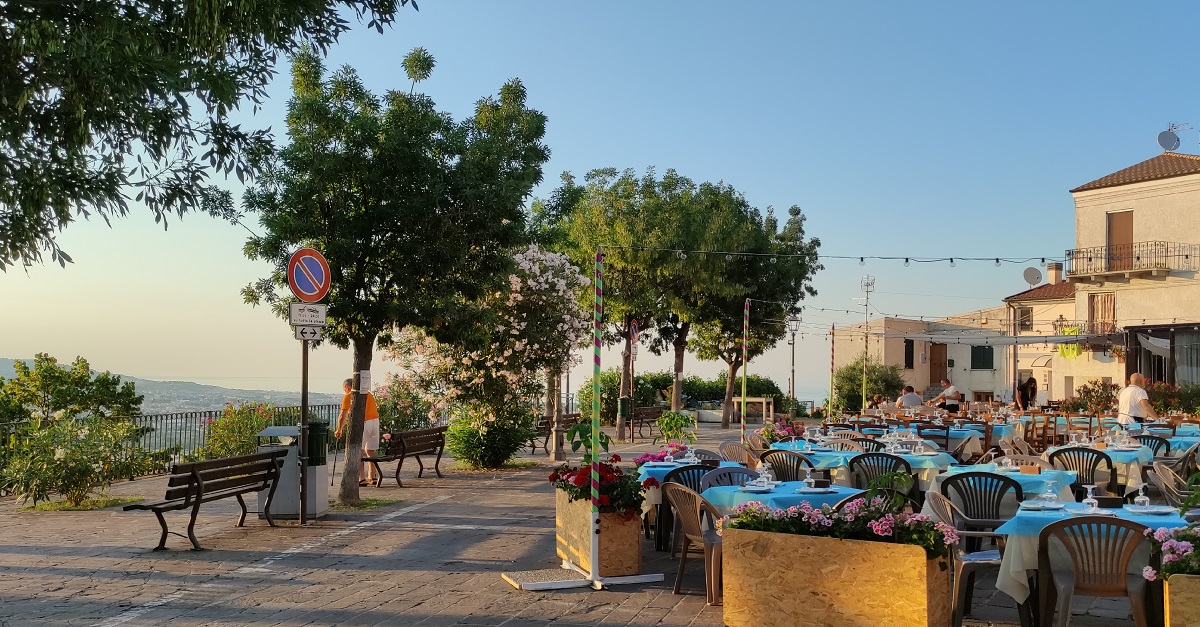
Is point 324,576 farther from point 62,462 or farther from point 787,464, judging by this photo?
point 62,462

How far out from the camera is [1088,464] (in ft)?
41.1

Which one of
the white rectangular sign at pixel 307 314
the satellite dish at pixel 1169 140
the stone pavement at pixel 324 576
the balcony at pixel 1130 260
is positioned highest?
the satellite dish at pixel 1169 140

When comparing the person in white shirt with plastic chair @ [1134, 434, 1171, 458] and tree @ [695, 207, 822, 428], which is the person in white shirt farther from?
tree @ [695, 207, 822, 428]

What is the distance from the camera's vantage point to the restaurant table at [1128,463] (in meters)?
12.6

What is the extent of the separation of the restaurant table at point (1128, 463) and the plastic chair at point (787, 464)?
3.31 meters

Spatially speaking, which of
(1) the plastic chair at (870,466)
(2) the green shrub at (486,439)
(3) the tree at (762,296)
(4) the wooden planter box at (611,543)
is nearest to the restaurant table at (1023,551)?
(4) the wooden planter box at (611,543)

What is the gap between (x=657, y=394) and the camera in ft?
133

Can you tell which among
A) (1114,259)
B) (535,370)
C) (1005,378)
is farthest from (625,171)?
(1005,378)

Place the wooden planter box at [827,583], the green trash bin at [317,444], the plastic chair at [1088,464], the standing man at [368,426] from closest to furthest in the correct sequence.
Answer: the wooden planter box at [827,583] → the green trash bin at [317,444] → the plastic chair at [1088,464] → the standing man at [368,426]

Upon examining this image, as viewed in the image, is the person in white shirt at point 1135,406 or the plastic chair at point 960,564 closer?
the plastic chair at point 960,564

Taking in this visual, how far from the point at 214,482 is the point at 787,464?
615cm

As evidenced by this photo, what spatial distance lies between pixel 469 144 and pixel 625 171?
62.6 feet

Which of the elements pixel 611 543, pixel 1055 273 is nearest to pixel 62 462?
pixel 611 543

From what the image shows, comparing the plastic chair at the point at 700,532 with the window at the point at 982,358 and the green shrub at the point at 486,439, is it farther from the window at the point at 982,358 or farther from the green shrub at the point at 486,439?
the window at the point at 982,358
